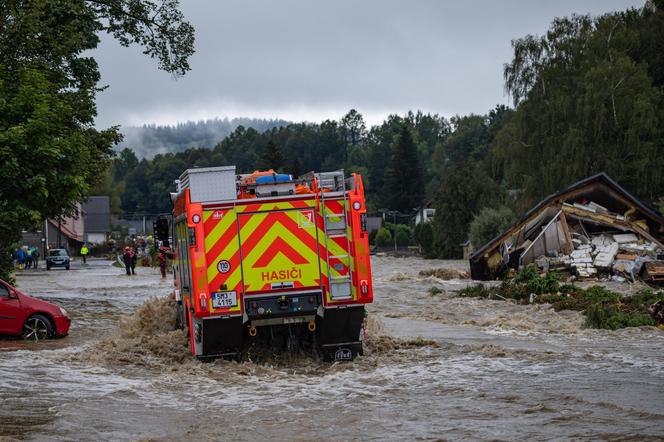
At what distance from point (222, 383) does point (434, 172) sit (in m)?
169

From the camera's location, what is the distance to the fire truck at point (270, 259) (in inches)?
572

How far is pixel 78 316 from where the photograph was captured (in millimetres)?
27109

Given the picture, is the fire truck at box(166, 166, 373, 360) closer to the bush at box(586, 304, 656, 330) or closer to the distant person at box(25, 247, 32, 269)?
the bush at box(586, 304, 656, 330)

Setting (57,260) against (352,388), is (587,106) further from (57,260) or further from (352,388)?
(352,388)

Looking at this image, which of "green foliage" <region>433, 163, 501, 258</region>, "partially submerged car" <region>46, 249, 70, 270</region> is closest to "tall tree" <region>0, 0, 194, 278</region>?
"partially submerged car" <region>46, 249, 70, 270</region>

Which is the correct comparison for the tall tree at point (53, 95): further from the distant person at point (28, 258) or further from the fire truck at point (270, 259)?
the distant person at point (28, 258)

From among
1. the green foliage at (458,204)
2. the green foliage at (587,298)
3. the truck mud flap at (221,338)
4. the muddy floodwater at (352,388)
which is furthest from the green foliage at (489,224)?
the truck mud flap at (221,338)

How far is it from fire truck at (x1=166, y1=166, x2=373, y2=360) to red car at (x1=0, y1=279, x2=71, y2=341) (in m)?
6.65

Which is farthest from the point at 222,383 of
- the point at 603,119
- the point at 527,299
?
the point at 603,119

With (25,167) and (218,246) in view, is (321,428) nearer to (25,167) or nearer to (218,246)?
(218,246)

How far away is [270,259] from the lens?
578 inches

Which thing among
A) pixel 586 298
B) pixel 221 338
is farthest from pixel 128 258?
pixel 221 338

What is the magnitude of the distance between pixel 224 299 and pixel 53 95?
1399cm

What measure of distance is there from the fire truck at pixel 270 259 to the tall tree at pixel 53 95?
9.58 m
